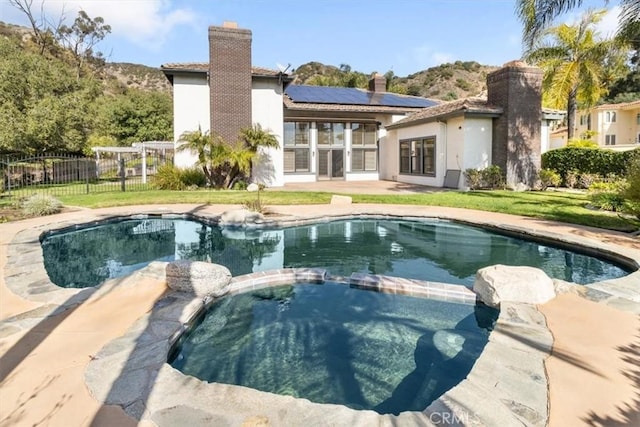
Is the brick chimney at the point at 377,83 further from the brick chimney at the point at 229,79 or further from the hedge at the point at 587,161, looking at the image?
the hedge at the point at 587,161

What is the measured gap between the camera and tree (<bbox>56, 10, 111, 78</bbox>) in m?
48.6

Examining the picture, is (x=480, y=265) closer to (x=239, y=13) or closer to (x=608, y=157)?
(x=608, y=157)

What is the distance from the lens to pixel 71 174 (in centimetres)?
2438

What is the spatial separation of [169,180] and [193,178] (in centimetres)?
107

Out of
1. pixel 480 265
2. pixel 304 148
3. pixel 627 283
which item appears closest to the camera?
pixel 627 283

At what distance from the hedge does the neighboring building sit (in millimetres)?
22247

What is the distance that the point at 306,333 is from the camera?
14.8 ft

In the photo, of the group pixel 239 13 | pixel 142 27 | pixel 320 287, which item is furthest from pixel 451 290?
pixel 142 27

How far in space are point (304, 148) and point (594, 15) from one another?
57.9ft

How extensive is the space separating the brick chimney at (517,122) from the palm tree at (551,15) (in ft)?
7.91

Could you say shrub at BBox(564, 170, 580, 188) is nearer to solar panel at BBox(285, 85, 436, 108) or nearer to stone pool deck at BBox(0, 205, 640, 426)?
solar panel at BBox(285, 85, 436, 108)

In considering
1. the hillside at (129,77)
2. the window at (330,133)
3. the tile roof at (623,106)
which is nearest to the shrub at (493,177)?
the window at (330,133)

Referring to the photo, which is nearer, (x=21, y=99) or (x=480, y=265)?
(x=480, y=265)

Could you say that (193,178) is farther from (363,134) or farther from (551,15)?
(551,15)
